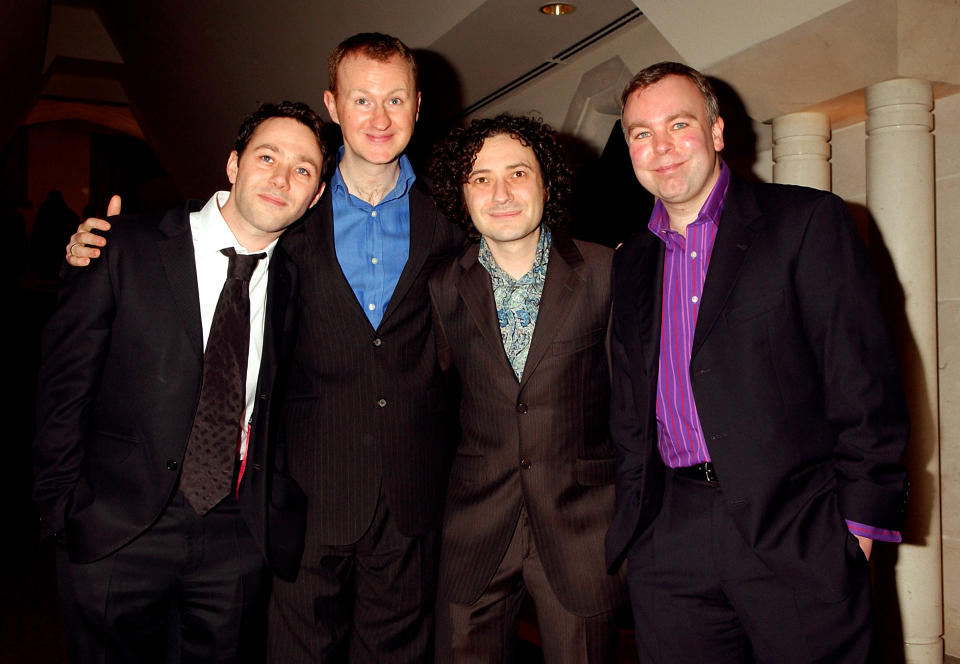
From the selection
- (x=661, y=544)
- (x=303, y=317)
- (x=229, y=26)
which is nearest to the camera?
(x=661, y=544)

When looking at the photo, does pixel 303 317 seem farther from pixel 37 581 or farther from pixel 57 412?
pixel 37 581

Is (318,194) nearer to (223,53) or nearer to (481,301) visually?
(481,301)

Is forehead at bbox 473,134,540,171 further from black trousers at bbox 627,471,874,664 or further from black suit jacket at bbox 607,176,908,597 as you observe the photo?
black trousers at bbox 627,471,874,664

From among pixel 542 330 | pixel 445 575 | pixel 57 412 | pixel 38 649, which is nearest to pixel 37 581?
pixel 38 649

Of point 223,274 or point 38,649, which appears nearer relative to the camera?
point 223,274

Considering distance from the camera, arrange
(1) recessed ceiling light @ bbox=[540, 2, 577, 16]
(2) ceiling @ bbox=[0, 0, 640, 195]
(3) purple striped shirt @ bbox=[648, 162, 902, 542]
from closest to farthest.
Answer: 1. (3) purple striped shirt @ bbox=[648, 162, 902, 542]
2. (1) recessed ceiling light @ bbox=[540, 2, 577, 16]
3. (2) ceiling @ bbox=[0, 0, 640, 195]

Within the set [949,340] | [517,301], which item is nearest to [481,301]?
[517,301]

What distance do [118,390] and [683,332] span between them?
1321 mm

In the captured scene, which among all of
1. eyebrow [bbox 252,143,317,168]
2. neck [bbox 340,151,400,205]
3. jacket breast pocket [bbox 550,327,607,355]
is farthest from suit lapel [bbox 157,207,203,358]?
jacket breast pocket [bbox 550,327,607,355]

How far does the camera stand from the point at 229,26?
20.1 feet

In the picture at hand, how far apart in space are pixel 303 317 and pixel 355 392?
0.81ft

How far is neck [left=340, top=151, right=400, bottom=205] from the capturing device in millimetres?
2139

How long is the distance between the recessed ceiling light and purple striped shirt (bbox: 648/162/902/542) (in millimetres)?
2286

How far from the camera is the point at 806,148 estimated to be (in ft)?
10.4
